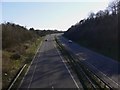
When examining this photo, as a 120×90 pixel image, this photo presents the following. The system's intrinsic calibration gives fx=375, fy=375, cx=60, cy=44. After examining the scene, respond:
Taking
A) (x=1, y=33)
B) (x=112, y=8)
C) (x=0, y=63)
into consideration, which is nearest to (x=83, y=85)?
(x=0, y=63)

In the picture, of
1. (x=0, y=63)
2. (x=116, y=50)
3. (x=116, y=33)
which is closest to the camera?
(x=0, y=63)

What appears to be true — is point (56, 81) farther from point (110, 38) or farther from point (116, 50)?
point (110, 38)

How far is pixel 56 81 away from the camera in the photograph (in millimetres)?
31938

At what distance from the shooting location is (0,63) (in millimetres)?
45094

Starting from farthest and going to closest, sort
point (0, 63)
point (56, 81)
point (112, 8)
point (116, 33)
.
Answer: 1. point (112, 8)
2. point (116, 33)
3. point (0, 63)
4. point (56, 81)

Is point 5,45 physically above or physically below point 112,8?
below

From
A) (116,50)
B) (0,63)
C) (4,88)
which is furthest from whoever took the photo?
(116,50)

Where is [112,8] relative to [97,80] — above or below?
above

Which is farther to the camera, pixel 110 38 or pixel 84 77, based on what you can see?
pixel 110 38

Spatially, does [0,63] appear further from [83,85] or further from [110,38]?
[110,38]

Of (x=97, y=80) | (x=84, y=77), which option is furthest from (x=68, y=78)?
(x=97, y=80)

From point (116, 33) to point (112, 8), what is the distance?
56.1m

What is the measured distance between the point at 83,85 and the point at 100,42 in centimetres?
4535

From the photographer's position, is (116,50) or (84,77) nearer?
(84,77)
